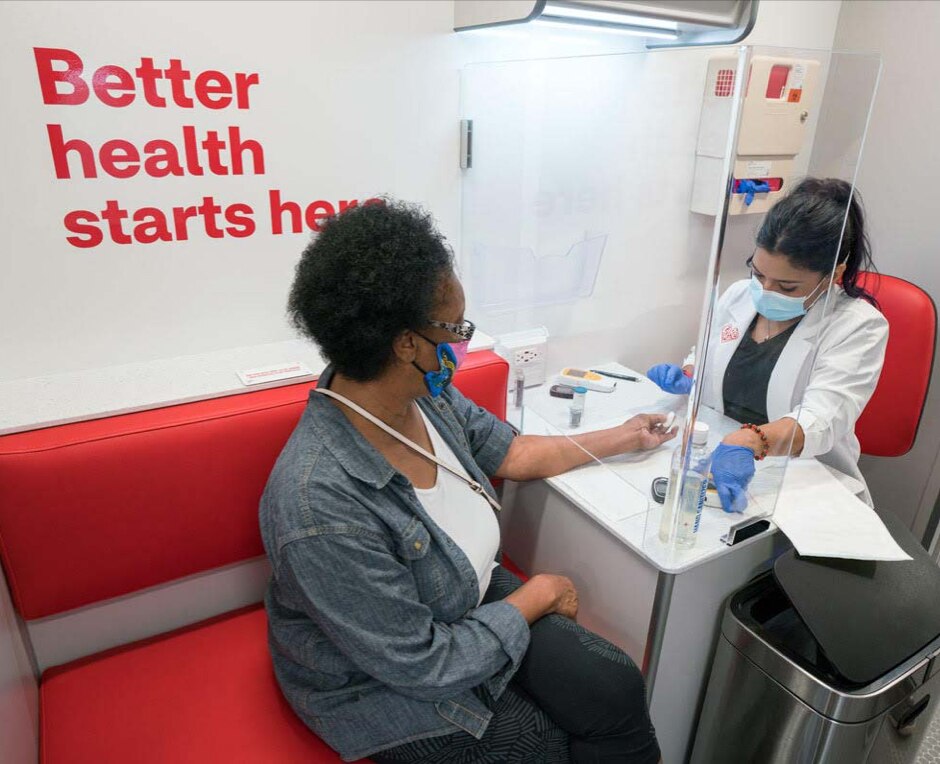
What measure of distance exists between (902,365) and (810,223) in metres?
1.02

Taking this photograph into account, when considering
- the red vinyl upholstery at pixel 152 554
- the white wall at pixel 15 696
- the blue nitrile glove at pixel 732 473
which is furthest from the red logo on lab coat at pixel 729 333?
the white wall at pixel 15 696

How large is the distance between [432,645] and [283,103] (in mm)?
1194

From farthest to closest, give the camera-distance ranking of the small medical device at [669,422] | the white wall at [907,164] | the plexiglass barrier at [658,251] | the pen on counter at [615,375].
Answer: the white wall at [907,164], the pen on counter at [615,375], the small medical device at [669,422], the plexiglass barrier at [658,251]

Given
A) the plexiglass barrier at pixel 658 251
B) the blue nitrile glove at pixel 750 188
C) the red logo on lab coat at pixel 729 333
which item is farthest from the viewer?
the red logo on lab coat at pixel 729 333

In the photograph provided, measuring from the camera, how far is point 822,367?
1393mm

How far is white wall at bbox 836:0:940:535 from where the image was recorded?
2.14m

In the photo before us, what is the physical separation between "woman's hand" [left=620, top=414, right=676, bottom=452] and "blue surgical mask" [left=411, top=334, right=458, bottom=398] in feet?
1.78

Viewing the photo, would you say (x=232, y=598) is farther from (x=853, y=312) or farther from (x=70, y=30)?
(x=853, y=312)

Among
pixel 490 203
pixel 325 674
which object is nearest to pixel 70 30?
pixel 490 203

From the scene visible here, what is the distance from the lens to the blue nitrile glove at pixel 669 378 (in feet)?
4.43

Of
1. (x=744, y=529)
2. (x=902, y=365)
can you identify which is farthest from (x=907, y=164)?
(x=744, y=529)

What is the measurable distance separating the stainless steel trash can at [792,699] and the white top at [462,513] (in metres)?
0.54

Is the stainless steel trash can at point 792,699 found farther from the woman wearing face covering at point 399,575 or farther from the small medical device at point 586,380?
the small medical device at point 586,380

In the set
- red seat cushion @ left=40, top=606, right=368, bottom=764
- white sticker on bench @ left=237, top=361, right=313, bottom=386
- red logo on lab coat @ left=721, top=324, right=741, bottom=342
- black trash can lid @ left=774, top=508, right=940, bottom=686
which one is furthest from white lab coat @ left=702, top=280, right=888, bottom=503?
red seat cushion @ left=40, top=606, right=368, bottom=764
